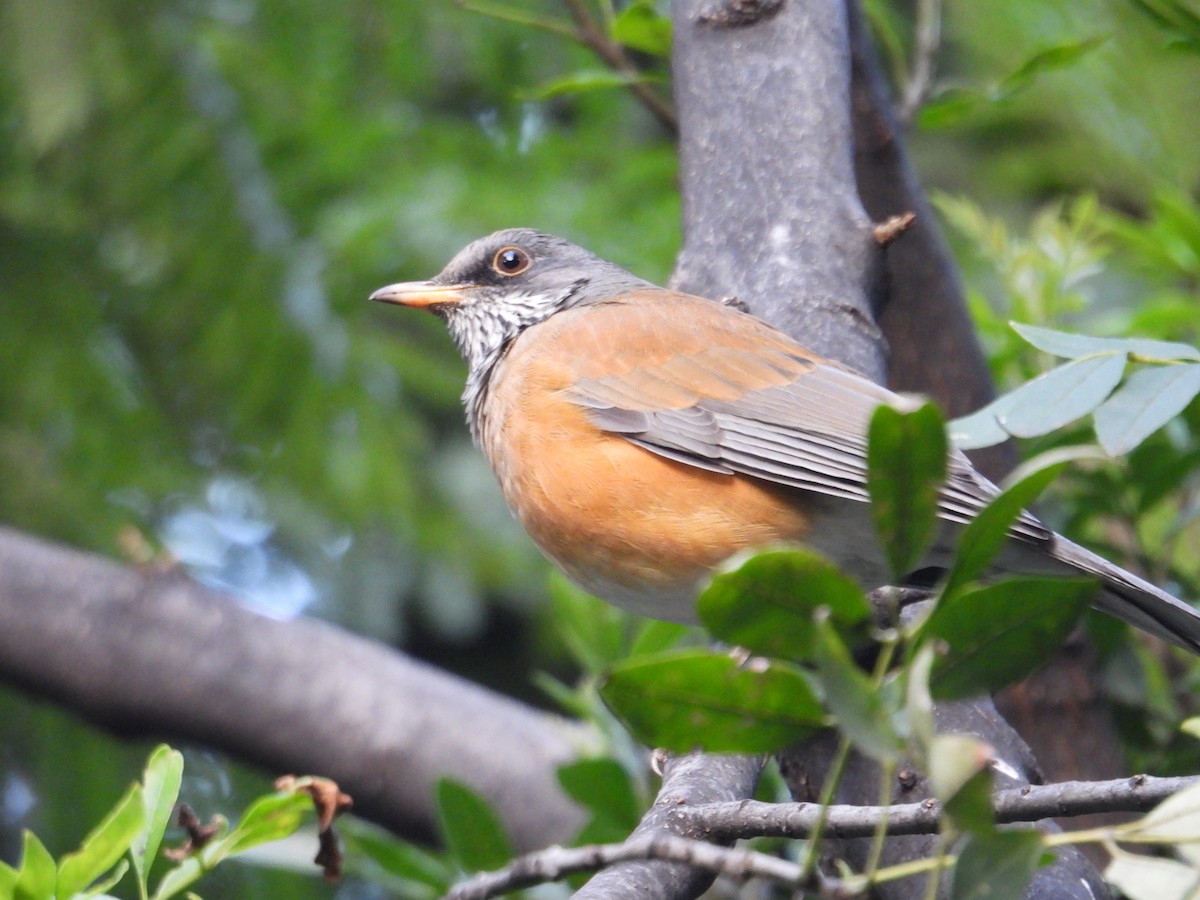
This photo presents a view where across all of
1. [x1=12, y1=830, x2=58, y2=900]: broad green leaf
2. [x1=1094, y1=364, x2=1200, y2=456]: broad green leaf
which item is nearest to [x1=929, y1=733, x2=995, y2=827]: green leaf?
[x1=1094, y1=364, x2=1200, y2=456]: broad green leaf

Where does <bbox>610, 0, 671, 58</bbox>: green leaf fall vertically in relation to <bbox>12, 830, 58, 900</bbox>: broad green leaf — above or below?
above

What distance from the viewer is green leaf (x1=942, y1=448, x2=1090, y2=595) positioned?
1427mm

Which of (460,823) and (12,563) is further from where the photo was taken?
(12,563)

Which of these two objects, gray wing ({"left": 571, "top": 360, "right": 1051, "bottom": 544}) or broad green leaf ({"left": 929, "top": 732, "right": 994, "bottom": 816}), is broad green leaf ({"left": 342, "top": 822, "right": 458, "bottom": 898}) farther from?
broad green leaf ({"left": 929, "top": 732, "right": 994, "bottom": 816})

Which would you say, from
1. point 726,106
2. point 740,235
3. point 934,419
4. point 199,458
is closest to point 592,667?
point 740,235

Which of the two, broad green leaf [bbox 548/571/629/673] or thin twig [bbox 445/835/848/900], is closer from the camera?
thin twig [bbox 445/835/848/900]

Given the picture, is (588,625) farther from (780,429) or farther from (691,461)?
(780,429)

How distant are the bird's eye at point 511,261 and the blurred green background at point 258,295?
88 cm

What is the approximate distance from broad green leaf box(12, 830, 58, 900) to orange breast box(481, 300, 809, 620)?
1.58 metres

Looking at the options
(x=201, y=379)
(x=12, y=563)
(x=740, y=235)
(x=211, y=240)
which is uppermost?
(x=740, y=235)

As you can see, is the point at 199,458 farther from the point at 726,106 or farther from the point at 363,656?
the point at 726,106

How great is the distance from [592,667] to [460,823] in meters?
0.87

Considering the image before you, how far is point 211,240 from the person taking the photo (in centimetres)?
528

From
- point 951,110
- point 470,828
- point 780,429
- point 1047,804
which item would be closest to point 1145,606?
point 780,429
